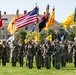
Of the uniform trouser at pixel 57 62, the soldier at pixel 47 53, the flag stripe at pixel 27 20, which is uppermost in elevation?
the flag stripe at pixel 27 20

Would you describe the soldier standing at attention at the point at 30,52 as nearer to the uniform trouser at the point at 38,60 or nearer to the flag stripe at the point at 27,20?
the uniform trouser at the point at 38,60

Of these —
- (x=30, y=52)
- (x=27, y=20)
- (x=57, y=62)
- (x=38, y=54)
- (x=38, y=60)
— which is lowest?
(x=57, y=62)

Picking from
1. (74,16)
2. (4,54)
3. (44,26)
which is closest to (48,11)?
(44,26)

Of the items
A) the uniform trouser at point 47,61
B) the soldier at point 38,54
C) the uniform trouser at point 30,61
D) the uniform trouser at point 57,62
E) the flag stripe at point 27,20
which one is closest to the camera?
the soldier at point 38,54

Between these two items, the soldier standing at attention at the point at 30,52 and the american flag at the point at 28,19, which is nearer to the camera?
the soldier standing at attention at the point at 30,52

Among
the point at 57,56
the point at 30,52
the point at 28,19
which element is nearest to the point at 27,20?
the point at 28,19

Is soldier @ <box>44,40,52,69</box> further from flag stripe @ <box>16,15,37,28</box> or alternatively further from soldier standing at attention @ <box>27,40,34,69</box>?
flag stripe @ <box>16,15,37,28</box>

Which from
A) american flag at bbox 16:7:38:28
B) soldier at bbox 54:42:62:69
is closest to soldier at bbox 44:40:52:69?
soldier at bbox 54:42:62:69

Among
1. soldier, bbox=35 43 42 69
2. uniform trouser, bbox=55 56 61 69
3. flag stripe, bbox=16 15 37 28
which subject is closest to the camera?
soldier, bbox=35 43 42 69

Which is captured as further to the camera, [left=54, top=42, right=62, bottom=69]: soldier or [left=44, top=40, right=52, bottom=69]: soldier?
[left=54, top=42, right=62, bottom=69]: soldier

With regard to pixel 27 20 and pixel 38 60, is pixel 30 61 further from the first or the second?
pixel 27 20

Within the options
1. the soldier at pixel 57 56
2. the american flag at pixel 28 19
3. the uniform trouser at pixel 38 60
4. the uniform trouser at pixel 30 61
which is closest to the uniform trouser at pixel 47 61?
the uniform trouser at pixel 38 60

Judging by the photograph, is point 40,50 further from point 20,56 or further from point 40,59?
point 20,56

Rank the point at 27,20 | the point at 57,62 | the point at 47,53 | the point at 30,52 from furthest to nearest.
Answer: the point at 27,20, the point at 57,62, the point at 30,52, the point at 47,53
